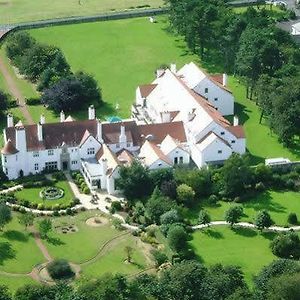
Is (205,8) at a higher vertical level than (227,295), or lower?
higher

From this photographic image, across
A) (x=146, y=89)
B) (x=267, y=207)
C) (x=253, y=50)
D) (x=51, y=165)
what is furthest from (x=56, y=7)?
(x=267, y=207)

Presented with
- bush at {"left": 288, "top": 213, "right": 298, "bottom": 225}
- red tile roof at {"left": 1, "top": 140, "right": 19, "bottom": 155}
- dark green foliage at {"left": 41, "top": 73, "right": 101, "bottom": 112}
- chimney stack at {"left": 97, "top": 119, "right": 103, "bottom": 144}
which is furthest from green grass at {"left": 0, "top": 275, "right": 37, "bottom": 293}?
dark green foliage at {"left": 41, "top": 73, "right": 101, "bottom": 112}

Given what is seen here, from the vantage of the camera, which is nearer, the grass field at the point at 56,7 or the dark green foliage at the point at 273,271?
the dark green foliage at the point at 273,271

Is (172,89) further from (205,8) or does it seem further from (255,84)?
(205,8)

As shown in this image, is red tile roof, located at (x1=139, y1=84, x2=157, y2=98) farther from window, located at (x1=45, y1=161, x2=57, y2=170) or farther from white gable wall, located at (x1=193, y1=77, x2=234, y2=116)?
window, located at (x1=45, y1=161, x2=57, y2=170)

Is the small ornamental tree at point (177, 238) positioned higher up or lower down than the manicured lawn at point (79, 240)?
higher up

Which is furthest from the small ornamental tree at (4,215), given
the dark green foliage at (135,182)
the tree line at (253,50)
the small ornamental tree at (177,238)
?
the tree line at (253,50)

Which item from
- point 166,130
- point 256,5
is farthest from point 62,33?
point 166,130

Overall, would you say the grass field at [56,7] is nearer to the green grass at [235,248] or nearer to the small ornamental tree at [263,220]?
the green grass at [235,248]
